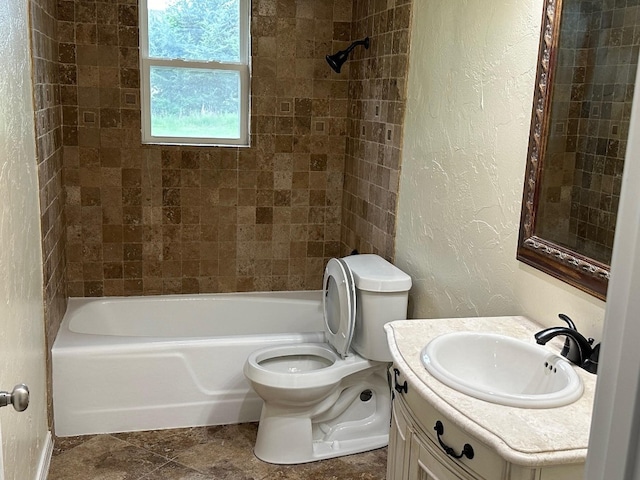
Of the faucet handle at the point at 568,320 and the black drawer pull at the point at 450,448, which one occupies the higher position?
the faucet handle at the point at 568,320

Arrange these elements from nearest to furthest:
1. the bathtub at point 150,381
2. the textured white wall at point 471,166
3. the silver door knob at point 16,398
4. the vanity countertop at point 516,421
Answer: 1. the silver door knob at point 16,398
2. the vanity countertop at point 516,421
3. the textured white wall at point 471,166
4. the bathtub at point 150,381

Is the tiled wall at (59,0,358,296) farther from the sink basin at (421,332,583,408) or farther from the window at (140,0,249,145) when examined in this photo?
the sink basin at (421,332,583,408)

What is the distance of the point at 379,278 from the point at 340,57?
1.40m

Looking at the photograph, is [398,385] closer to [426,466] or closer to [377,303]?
[426,466]

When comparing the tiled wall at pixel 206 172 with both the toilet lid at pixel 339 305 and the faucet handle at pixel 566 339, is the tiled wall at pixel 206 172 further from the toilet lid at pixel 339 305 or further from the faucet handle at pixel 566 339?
the faucet handle at pixel 566 339

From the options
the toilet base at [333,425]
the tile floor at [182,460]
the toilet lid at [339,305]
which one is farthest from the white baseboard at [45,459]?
the toilet lid at [339,305]

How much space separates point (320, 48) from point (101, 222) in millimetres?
1590

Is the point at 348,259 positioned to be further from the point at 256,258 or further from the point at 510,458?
the point at 510,458

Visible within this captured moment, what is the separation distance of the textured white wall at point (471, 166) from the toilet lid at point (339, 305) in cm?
33

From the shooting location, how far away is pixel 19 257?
204cm

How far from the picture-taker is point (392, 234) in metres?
3.12

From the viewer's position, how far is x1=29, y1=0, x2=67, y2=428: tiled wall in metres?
2.62

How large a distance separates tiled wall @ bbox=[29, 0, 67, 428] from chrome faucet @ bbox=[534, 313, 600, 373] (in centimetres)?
195

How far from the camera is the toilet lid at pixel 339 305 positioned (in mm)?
2756
